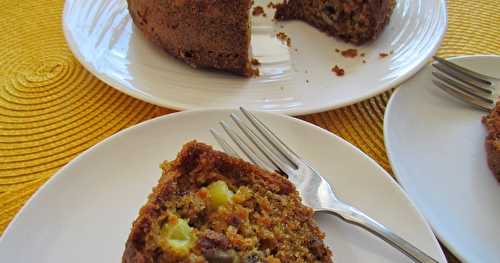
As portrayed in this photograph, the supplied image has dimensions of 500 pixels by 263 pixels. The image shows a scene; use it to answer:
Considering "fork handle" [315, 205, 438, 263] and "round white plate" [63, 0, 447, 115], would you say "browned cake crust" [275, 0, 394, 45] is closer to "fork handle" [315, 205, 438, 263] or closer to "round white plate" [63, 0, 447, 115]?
"round white plate" [63, 0, 447, 115]

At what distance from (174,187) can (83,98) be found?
0.85 m

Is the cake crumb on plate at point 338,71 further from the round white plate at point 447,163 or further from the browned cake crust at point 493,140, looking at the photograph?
the browned cake crust at point 493,140

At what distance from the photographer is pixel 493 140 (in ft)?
5.30

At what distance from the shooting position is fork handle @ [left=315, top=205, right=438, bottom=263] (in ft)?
3.76

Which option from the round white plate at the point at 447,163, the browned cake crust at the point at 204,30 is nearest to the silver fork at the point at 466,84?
the round white plate at the point at 447,163

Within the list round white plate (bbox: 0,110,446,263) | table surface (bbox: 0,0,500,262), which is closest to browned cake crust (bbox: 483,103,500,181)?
table surface (bbox: 0,0,500,262)

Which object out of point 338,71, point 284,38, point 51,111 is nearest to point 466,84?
point 338,71

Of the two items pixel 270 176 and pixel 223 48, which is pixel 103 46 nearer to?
pixel 223 48

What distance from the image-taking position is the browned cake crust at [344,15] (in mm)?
2209

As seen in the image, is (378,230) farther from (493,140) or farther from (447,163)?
(493,140)

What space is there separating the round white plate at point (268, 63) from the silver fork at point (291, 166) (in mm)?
260

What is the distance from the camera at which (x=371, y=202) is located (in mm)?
1337

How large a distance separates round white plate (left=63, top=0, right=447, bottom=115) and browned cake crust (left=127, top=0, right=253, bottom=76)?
0.05 m

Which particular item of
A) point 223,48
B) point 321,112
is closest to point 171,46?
point 223,48
